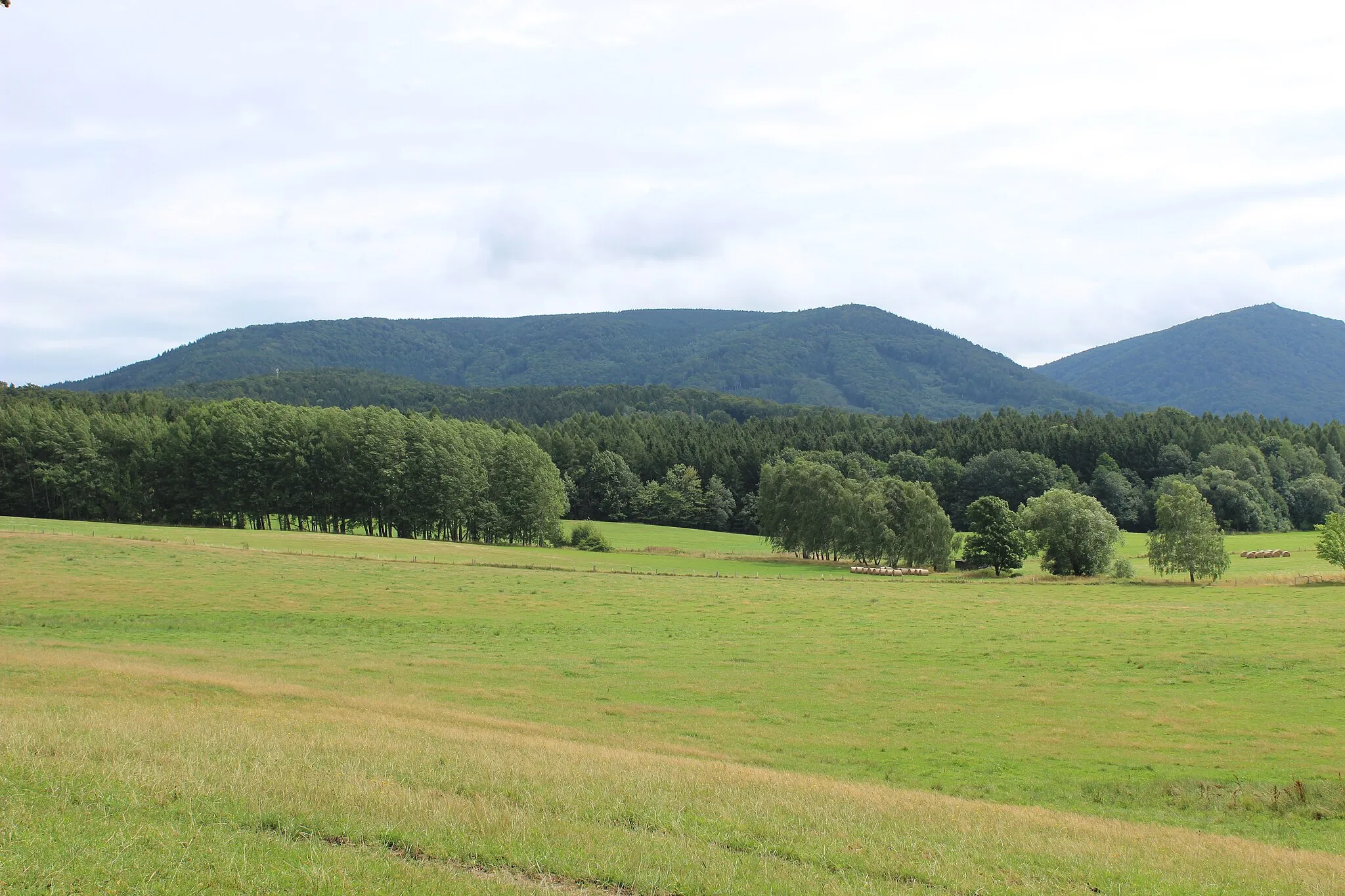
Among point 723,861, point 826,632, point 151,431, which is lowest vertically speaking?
point 826,632

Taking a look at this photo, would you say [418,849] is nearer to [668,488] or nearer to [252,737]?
[252,737]

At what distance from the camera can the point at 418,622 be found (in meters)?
44.3

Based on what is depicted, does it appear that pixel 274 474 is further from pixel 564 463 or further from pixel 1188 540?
pixel 1188 540

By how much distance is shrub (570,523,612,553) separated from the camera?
10838 cm

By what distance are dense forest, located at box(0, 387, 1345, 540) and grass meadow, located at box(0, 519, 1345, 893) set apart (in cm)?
5072

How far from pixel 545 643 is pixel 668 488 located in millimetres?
112195

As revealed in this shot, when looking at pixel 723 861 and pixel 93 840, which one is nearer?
pixel 93 840

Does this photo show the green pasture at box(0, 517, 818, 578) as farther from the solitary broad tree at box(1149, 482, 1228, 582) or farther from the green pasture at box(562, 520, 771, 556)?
the solitary broad tree at box(1149, 482, 1228, 582)

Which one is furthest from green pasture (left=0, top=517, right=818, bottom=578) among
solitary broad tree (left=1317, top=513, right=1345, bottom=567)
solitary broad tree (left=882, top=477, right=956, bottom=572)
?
solitary broad tree (left=1317, top=513, right=1345, bottom=567)

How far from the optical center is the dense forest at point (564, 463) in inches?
4286

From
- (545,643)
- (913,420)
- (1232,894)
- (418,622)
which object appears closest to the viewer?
(1232,894)

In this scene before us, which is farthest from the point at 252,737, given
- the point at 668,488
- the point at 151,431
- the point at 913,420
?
the point at 913,420

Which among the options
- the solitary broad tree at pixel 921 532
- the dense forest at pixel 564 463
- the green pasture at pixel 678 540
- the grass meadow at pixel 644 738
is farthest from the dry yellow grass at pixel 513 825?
the dense forest at pixel 564 463

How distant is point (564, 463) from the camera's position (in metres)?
160
